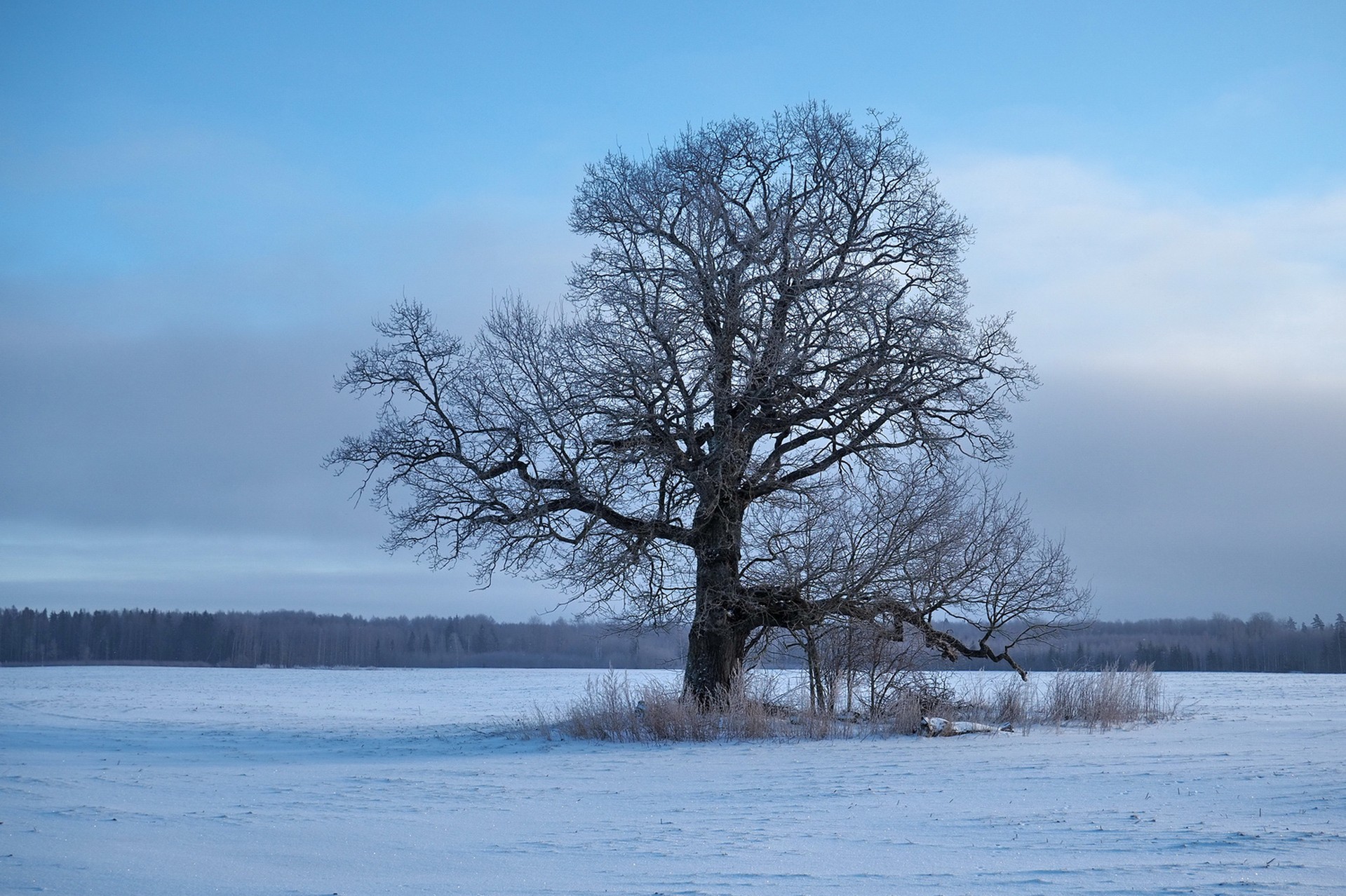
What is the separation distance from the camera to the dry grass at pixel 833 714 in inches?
677

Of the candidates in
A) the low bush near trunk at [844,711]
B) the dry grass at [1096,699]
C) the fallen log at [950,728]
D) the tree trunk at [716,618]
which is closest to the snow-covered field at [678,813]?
the fallen log at [950,728]

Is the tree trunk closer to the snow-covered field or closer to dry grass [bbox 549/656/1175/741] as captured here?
dry grass [bbox 549/656/1175/741]

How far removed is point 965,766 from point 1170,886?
7.09m

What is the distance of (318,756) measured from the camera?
15727 mm

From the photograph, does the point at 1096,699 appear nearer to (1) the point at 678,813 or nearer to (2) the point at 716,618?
(2) the point at 716,618

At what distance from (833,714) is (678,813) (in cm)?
916

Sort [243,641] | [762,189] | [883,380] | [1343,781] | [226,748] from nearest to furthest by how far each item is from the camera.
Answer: [1343,781]
[226,748]
[883,380]
[762,189]
[243,641]

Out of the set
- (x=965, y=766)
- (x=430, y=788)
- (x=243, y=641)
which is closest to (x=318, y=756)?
(x=430, y=788)

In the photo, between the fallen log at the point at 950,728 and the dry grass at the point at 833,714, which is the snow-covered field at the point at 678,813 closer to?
the fallen log at the point at 950,728

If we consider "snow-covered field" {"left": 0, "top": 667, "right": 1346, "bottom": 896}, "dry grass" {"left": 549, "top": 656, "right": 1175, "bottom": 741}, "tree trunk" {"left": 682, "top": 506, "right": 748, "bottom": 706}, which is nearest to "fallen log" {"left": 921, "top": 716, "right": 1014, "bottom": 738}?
"dry grass" {"left": 549, "top": 656, "right": 1175, "bottom": 741}

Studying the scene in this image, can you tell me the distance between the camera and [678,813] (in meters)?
9.60

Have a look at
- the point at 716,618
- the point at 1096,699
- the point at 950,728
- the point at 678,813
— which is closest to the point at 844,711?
the point at 950,728

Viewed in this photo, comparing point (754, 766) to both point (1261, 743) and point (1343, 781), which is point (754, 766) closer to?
point (1343, 781)

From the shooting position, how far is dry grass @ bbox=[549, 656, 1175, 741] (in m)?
17.2
